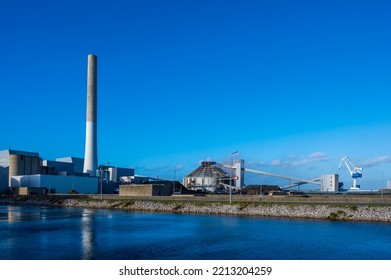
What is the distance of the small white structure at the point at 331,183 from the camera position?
363 feet

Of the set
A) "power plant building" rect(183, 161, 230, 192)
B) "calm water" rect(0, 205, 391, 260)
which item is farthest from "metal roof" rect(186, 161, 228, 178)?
"calm water" rect(0, 205, 391, 260)

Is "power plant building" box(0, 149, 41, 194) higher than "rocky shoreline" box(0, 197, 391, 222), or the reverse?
"power plant building" box(0, 149, 41, 194)

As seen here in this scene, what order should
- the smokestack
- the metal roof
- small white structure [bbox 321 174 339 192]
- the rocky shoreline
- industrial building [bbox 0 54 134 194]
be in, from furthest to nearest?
the metal roof < small white structure [bbox 321 174 339 192] < the smokestack < industrial building [bbox 0 54 134 194] < the rocky shoreline

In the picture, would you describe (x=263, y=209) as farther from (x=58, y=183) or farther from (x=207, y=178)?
(x=207, y=178)

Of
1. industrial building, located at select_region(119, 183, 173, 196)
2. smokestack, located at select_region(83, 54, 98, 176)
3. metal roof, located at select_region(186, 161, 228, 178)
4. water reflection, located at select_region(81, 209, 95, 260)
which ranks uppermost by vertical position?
smokestack, located at select_region(83, 54, 98, 176)

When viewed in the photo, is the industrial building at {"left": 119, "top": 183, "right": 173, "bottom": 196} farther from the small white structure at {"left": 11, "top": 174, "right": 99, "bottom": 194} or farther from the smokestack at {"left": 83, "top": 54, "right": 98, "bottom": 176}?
the smokestack at {"left": 83, "top": 54, "right": 98, "bottom": 176}

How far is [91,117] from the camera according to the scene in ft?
358

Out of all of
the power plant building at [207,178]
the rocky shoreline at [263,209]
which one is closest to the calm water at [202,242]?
the rocky shoreline at [263,209]

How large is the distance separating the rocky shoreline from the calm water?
4809 mm

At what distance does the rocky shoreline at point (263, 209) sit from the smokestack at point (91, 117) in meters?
41.8

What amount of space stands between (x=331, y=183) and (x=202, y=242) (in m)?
92.7

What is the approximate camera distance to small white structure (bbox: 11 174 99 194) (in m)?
96.3

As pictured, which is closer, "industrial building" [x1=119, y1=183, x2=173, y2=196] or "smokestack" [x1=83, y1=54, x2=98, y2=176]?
"industrial building" [x1=119, y1=183, x2=173, y2=196]

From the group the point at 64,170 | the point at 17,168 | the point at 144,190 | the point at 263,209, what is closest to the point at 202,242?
the point at 263,209
